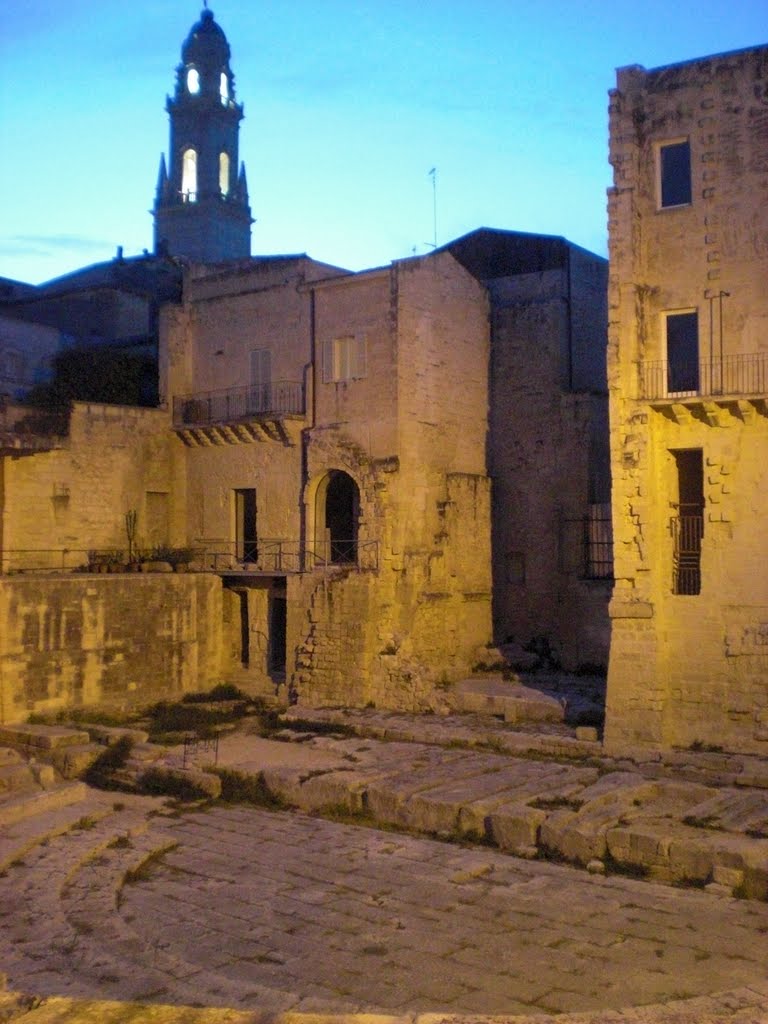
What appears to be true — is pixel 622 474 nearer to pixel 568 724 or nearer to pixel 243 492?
pixel 568 724

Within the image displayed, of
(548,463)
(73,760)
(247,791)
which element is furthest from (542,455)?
(73,760)

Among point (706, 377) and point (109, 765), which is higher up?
point (706, 377)

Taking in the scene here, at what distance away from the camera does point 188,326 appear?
89.9ft

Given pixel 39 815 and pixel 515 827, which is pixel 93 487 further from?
pixel 515 827

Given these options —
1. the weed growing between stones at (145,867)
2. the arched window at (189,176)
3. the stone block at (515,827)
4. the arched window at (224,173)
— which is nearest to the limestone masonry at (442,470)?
the stone block at (515,827)

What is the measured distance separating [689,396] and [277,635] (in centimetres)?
1226

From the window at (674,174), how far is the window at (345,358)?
26.1 feet

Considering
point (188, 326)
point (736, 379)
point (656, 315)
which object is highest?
point (188, 326)

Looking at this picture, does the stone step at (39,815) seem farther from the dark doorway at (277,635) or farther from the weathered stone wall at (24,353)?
the weathered stone wall at (24,353)

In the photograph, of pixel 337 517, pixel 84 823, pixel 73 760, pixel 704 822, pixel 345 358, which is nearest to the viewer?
pixel 704 822

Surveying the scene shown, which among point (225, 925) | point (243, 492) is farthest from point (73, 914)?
point (243, 492)

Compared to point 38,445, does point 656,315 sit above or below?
above

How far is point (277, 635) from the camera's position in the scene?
1006 inches

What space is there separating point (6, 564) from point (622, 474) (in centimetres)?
1366
